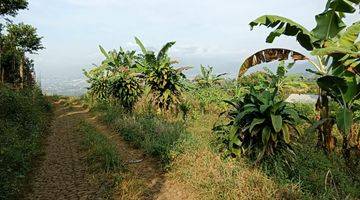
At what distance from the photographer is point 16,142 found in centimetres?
898

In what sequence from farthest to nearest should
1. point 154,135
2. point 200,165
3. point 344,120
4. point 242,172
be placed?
1. point 154,135
2. point 200,165
3. point 242,172
4. point 344,120

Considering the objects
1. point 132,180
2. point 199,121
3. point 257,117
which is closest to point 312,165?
point 257,117

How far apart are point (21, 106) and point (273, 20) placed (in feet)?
31.8

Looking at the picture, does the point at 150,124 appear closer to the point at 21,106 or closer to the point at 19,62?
the point at 21,106

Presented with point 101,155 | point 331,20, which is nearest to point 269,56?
point 331,20

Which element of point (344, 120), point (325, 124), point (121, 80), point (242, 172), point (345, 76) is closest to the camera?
point (344, 120)

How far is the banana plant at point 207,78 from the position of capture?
23.1 metres

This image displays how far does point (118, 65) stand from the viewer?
61.5 feet

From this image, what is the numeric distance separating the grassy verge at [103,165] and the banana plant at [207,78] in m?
13.2

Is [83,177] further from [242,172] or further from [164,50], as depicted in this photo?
[164,50]

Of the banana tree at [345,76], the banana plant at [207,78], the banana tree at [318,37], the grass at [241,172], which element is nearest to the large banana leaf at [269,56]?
the banana tree at [318,37]

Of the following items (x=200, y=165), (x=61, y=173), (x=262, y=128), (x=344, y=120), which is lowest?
(x=61, y=173)

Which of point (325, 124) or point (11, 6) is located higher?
point (11, 6)

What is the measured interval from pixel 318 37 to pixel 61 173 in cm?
618
